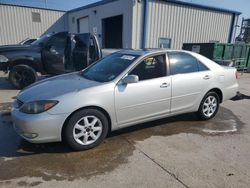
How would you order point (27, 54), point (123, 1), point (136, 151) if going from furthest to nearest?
point (123, 1), point (27, 54), point (136, 151)

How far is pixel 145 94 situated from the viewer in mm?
3660

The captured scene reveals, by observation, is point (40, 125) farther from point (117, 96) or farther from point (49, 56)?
point (49, 56)

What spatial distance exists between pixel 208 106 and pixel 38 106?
11.1ft

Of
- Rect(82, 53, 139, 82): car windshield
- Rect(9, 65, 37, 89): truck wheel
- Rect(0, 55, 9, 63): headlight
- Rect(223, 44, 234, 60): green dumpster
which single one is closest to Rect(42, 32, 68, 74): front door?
Rect(9, 65, 37, 89): truck wheel

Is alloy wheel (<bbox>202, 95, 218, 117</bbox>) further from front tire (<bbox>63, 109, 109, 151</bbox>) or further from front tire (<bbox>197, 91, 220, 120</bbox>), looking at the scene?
front tire (<bbox>63, 109, 109, 151</bbox>)

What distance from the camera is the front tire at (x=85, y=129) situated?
318cm

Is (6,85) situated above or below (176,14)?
below

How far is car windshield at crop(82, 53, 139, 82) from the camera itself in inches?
145

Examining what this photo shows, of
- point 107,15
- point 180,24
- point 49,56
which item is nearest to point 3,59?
point 49,56

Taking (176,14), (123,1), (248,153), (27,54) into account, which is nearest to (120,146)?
(248,153)

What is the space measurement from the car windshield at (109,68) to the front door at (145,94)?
210 mm

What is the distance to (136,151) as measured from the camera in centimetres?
339

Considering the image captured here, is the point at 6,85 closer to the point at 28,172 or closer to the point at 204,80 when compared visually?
the point at 28,172

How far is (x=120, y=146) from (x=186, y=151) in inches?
40.9
